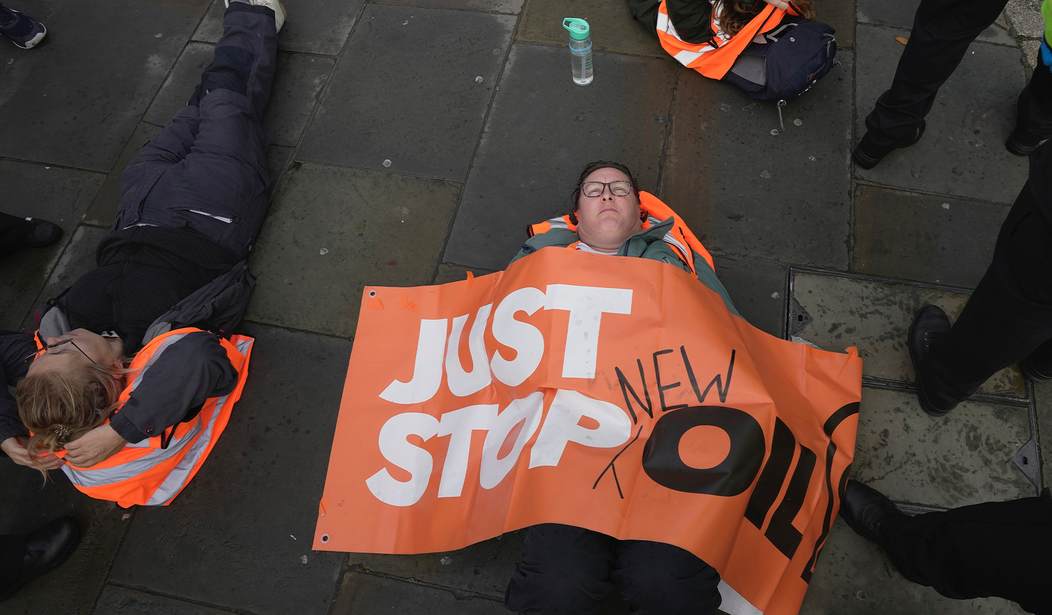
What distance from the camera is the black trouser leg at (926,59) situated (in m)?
2.54

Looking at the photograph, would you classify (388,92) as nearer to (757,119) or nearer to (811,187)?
(757,119)

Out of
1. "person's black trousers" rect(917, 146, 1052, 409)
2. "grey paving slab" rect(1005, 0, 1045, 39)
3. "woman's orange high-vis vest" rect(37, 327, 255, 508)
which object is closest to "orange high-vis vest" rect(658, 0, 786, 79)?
"grey paving slab" rect(1005, 0, 1045, 39)

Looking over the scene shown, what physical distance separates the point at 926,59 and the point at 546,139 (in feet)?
5.89

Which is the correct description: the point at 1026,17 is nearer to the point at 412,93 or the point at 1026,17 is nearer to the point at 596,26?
the point at 596,26

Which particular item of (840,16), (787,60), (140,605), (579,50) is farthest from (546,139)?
(140,605)

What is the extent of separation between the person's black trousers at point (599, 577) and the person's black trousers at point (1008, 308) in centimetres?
121

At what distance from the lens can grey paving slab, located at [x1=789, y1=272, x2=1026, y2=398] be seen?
9.83 feet

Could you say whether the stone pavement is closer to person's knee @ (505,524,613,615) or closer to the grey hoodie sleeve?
person's knee @ (505,524,613,615)

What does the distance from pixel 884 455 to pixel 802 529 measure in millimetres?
624

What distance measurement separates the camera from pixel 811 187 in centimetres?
341

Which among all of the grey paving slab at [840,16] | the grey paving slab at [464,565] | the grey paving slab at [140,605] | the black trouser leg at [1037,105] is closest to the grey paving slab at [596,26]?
the grey paving slab at [840,16]

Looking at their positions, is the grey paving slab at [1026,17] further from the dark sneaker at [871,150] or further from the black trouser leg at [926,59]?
the black trouser leg at [926,59]

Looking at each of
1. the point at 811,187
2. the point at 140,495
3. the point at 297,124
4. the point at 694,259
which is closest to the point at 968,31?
the point at 811,187

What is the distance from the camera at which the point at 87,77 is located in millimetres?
4215
